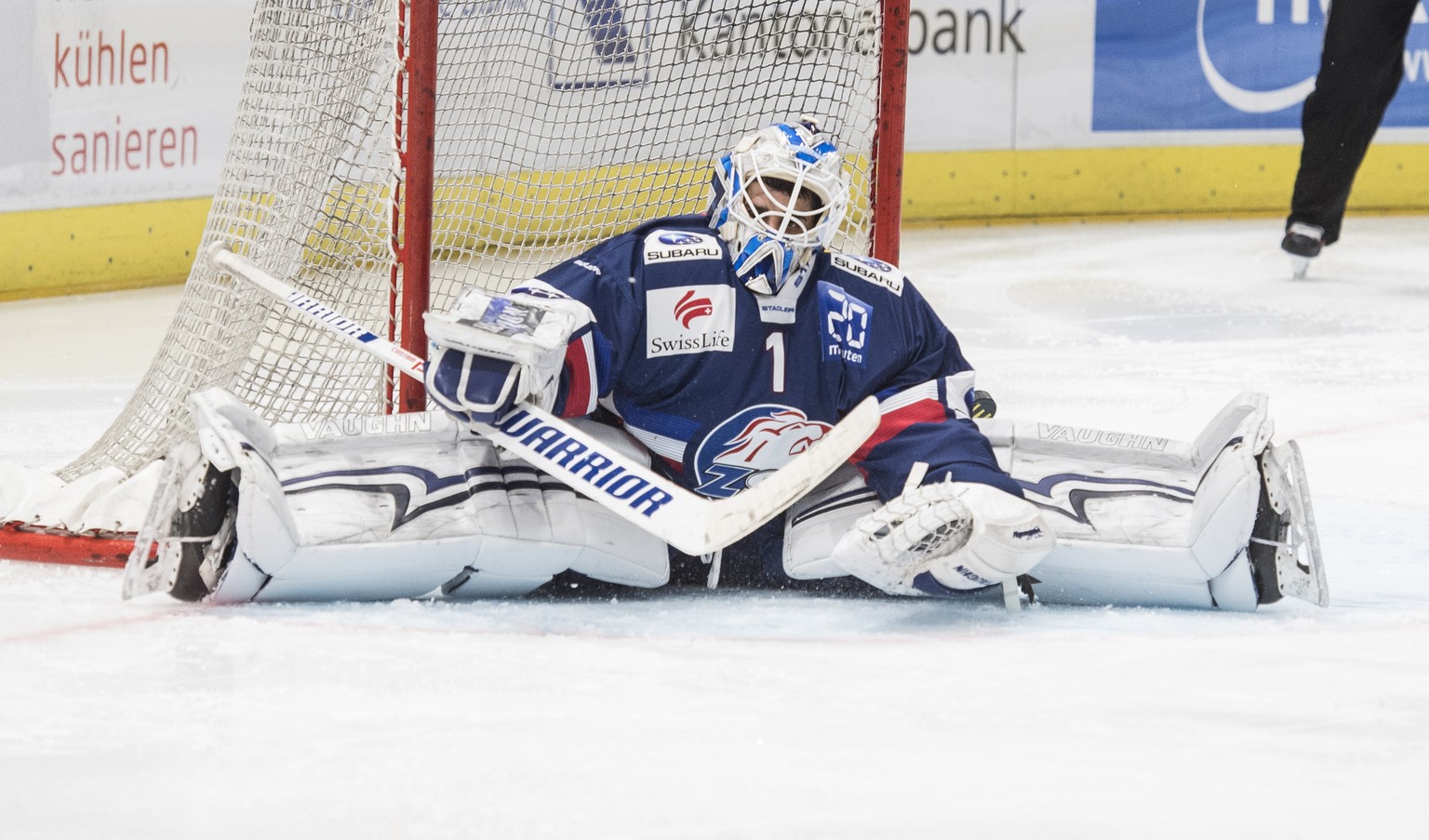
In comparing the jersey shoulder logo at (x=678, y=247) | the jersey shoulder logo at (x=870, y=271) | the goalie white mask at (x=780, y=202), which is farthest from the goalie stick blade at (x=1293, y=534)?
the jersey shoulder logo at (x=678, y=247)

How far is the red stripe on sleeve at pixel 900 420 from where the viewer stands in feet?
8.95

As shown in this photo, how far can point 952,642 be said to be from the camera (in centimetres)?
246

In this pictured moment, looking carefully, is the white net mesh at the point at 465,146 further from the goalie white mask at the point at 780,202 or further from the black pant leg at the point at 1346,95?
the black pant leg at the point at 1346,95

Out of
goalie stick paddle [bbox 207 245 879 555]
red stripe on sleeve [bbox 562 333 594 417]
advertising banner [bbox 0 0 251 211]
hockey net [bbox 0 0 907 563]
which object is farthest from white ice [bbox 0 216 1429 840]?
advertising banner [bbox 0 0 251 211]

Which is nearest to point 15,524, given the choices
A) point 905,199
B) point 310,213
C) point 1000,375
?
point 310,213

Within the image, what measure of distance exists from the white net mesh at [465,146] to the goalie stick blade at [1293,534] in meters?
0.93

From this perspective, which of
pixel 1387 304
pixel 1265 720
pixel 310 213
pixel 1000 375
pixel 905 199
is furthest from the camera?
pixel 905 199

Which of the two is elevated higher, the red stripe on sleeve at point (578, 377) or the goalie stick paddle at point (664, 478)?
the red stripe on sleeve at point (578, 377)

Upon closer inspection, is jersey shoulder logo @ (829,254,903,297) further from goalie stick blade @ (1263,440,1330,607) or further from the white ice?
goalie stick blade @ (1263,440,1330,607)

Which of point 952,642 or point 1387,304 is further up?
point 952,642

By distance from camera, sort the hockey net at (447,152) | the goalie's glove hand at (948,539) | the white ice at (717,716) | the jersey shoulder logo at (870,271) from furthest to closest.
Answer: the hockey net at (447,152)
the jersey shoulder logo at (870,271)
the goalie's glove hand at (948,539)
the white ice at (717,716)

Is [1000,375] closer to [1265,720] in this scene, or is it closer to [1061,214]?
[1265,720]

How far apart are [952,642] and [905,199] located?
19.1 feet

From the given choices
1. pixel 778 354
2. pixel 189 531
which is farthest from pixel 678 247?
pixel 189 531
